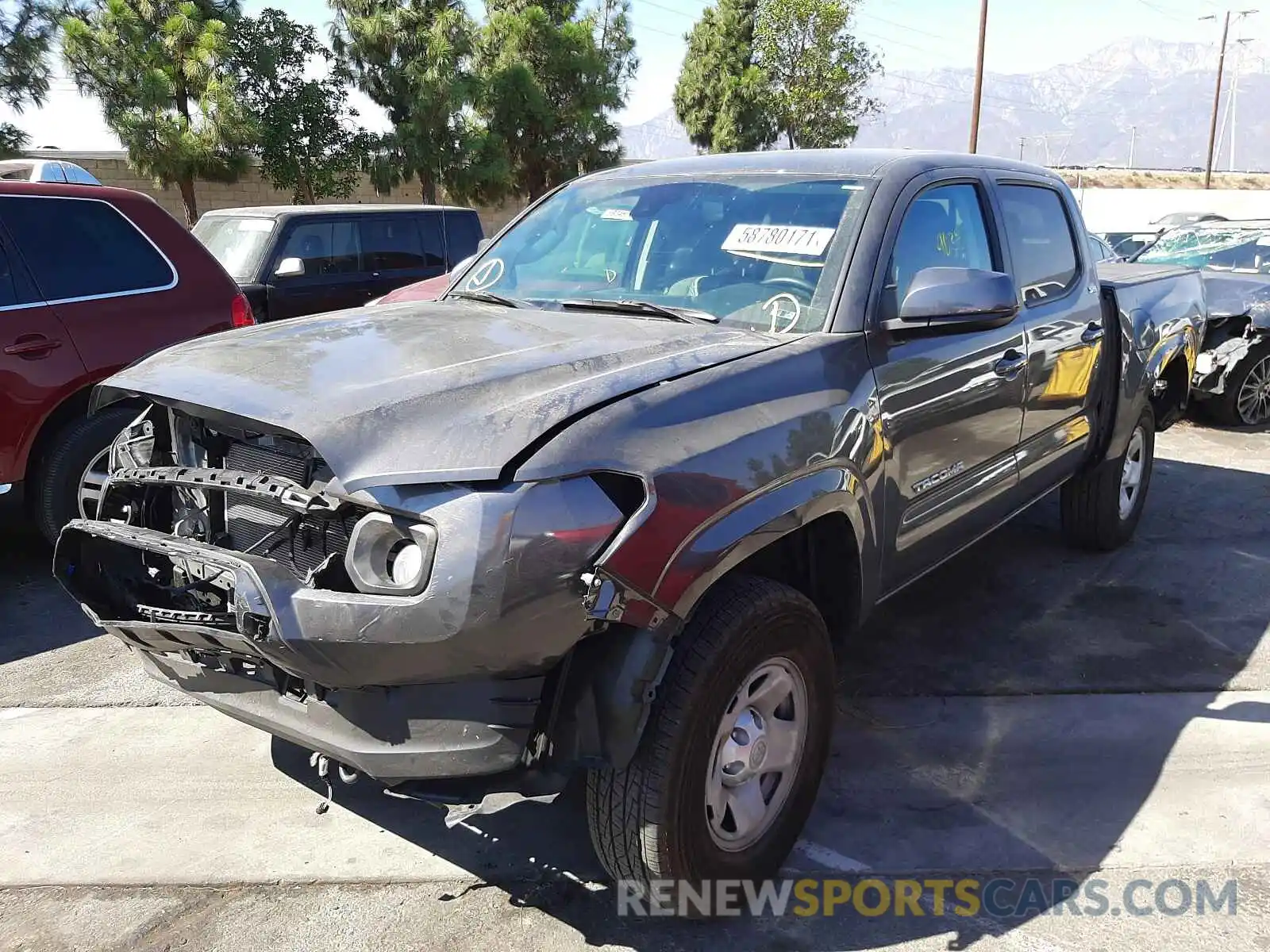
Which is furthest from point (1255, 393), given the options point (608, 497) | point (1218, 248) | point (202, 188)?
point (202, 188)

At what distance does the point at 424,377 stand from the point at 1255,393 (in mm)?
8274

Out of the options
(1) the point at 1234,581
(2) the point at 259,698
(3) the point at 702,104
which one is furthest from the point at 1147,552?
(3) the point at 702,104

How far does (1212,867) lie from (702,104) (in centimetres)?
3463

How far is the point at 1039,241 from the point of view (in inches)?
166

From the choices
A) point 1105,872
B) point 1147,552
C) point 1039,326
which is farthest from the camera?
point 1147,552

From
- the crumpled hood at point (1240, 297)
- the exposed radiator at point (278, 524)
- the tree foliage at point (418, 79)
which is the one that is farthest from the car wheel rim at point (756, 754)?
the tree foliage at point (418, 79)

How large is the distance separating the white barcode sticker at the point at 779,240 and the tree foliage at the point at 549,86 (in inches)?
848

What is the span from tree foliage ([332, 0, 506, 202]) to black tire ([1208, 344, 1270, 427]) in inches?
709

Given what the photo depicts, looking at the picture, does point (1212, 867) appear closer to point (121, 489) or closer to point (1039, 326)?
point (1039, 326)

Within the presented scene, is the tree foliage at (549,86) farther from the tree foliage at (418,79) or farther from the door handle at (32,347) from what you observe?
the door handle at (32,347)

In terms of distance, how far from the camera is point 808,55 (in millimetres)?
31172

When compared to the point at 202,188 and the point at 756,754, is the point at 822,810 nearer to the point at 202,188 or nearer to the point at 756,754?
the point at 756,754

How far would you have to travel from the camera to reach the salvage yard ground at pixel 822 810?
8.59 feet

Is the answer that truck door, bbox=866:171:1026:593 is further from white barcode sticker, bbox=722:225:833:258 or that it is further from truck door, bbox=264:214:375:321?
truck door, bbox=264:214:375:321
